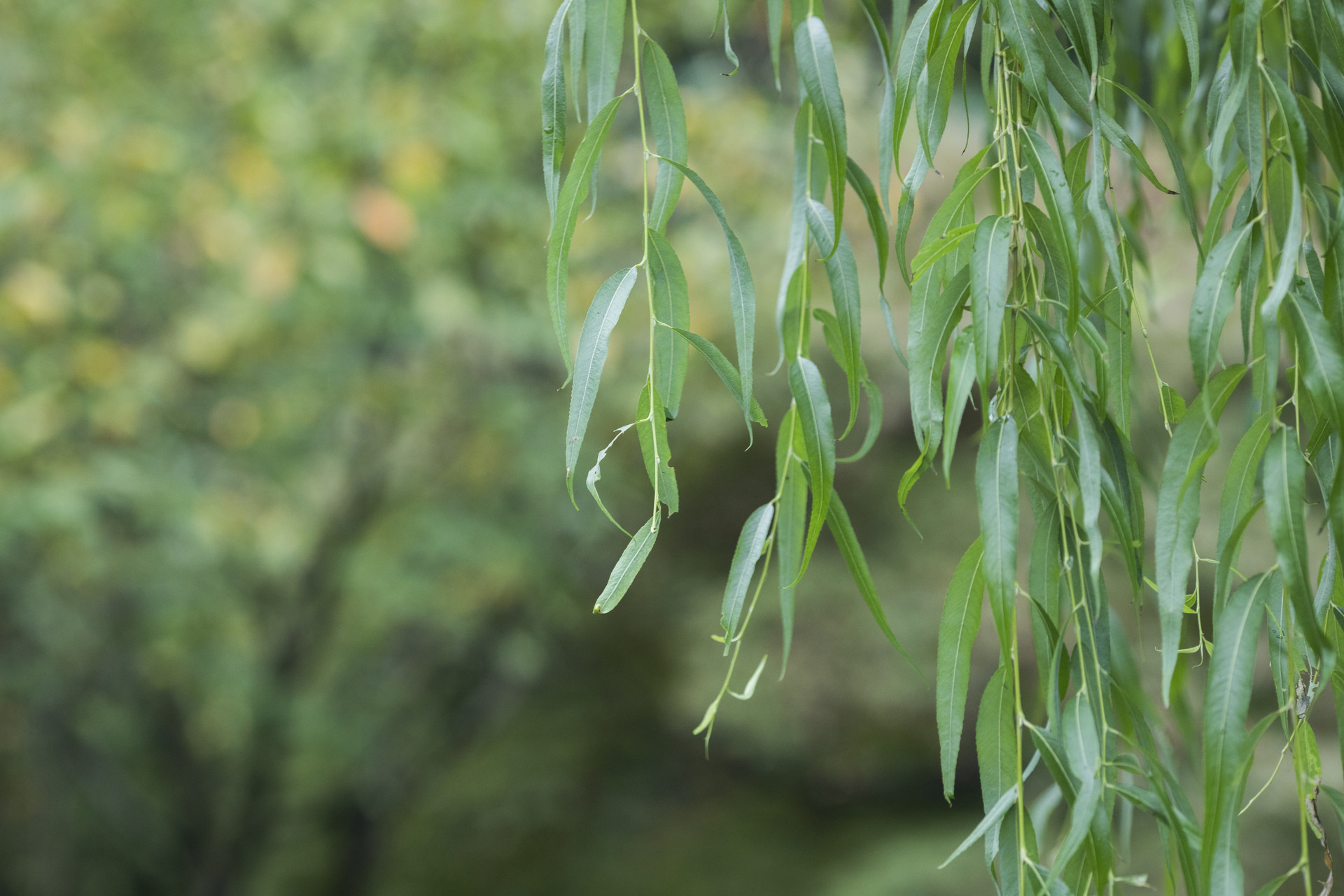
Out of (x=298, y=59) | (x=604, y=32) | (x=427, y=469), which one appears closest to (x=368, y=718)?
(x=427, y=469)

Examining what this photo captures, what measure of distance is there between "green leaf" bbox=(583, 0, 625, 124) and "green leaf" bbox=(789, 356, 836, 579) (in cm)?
15

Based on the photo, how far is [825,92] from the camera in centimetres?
38

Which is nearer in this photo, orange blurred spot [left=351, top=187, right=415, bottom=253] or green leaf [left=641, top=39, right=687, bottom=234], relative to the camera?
green leaf [left=641, top=39, right=687, bottom=234]

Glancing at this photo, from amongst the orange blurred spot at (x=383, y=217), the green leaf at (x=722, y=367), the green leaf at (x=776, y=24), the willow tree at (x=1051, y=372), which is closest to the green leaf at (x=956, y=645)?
the willow tree at (x=1051, y=372)

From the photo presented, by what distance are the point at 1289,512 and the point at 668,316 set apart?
23 cm

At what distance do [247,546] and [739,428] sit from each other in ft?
3.67

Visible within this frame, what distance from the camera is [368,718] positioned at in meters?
2.46

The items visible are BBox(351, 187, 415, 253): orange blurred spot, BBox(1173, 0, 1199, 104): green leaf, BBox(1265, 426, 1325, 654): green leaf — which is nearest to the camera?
BBox(1265, 426, 1325, 654): green leaf

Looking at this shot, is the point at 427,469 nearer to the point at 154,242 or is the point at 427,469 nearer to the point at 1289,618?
the point at 154,242

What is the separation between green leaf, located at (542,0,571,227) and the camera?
0.43 meters

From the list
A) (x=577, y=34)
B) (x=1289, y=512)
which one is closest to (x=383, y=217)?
(x=577, y=34)

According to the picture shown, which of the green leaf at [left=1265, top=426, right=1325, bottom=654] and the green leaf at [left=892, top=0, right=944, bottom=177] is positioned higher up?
the green leaf at [left=892, top=0, right=944, bottom=177]

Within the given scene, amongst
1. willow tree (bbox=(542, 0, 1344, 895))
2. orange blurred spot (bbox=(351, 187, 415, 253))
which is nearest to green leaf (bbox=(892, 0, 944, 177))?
willow tree (bbox=(542, 0, 1344, 895))

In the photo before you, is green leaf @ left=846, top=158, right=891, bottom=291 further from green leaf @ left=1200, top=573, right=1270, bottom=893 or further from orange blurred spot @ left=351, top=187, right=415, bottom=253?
orange blurred spot @ left=351, top=187, right=415, bottom=253
